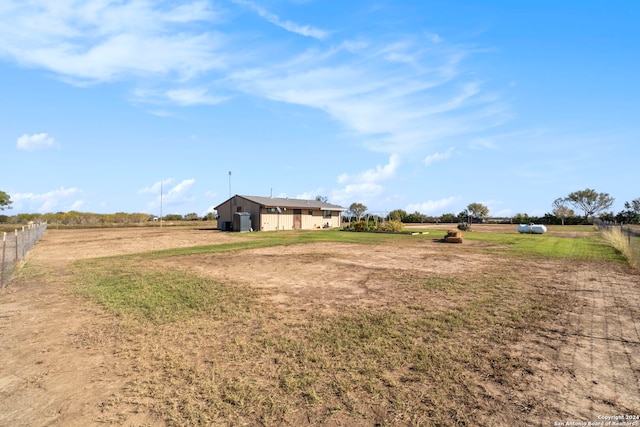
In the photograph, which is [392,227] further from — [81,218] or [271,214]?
[81,218]

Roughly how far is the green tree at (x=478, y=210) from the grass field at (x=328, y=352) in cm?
6449

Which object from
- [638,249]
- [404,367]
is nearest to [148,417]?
[404,367]

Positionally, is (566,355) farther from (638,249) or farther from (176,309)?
(638,249)

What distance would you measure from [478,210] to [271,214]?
4773cm

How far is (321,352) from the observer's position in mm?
5102

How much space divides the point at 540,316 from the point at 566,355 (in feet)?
6.46

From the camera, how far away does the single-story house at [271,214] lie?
3944 cm

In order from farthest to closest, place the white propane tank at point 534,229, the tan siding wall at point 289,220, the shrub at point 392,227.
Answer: the tan siding wall at point 289,220
the shrub at point 392,227
the white propane tank at point 534,229

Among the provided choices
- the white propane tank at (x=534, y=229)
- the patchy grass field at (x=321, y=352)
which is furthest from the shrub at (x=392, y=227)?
the patchy grass field at (x=321, y=352)

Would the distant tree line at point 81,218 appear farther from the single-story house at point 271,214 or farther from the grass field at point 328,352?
the grass field at point 328,352

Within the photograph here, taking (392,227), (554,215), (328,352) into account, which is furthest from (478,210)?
(328,352)

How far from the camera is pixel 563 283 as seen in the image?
997cm

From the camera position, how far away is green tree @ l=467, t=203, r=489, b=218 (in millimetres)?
69125

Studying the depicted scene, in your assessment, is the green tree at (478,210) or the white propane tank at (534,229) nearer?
the white propane tank at (534,229)
